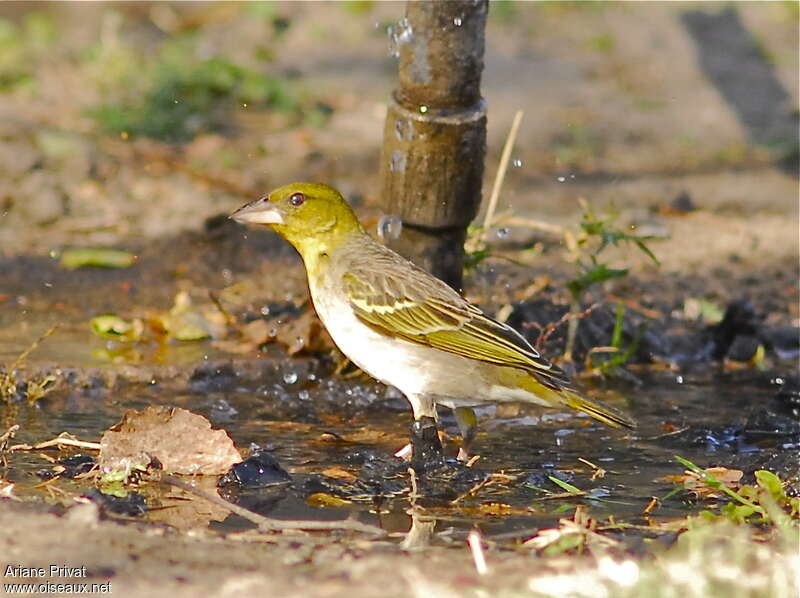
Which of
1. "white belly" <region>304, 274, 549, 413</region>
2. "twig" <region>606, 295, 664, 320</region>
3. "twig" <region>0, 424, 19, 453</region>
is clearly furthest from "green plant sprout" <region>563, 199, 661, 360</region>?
"twig" <region>0, 424, 19, 453</region>

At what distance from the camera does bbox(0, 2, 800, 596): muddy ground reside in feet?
12.9

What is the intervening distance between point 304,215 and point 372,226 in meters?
1.01

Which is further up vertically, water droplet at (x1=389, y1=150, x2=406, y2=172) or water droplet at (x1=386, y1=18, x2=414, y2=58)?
water droplet at (x1=386, y1=18, x2=414, y2=58)

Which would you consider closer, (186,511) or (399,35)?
(186,511)

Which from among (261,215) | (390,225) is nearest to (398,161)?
(390,225)

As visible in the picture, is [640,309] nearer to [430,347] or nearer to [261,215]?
[430,347]

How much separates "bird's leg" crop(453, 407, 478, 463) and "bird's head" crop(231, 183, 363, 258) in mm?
909

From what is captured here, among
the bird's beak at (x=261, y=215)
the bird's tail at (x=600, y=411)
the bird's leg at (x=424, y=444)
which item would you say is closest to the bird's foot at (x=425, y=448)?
the bird's leg at (x=424, y=444)

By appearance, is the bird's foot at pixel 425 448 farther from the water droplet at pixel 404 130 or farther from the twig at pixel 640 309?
the twig at pixel 640 309

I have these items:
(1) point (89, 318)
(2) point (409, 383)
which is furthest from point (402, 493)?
(1) point (89, 318)

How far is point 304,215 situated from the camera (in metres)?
5.86

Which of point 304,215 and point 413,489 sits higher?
point 304,215

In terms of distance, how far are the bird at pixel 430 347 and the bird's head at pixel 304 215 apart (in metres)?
0.13

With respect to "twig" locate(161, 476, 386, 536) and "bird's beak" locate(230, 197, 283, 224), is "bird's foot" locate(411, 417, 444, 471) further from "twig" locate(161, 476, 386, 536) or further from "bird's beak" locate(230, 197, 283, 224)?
"bird's beak" locate(230, 197, 283, 224)
